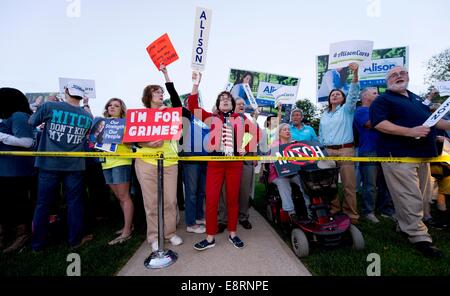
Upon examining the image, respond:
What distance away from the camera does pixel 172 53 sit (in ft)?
10.4

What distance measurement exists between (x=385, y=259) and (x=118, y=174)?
357 centimetres

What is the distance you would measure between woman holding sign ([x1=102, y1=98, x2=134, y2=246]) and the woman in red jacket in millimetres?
1169

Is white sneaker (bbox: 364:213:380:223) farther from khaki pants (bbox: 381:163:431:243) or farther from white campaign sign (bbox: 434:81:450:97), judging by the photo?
white campaign sign (bbox: 434:81:450:97)

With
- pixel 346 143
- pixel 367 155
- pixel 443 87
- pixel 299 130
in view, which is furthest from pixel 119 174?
pixel 443 87

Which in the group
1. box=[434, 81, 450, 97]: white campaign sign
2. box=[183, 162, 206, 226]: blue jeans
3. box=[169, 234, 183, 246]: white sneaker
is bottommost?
box=[169, 234, 183, 246]: white sneaker

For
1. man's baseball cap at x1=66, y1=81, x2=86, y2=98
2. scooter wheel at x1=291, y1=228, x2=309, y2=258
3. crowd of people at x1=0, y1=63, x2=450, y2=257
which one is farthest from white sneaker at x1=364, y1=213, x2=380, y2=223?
man's baseball cap at x1=66, y1=81, x2=86, y2=98

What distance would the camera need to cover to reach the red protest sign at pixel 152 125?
2623 mm

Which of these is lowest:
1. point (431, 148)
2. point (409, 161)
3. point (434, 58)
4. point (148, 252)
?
point (148, 252)

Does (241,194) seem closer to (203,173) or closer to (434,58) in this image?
(203,173)

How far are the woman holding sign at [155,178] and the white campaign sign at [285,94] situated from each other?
3379mm

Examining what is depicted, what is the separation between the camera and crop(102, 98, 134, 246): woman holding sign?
3025 mm
